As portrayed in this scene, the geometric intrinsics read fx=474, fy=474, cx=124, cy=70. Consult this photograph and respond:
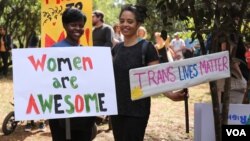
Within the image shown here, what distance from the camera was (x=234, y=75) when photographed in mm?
4871

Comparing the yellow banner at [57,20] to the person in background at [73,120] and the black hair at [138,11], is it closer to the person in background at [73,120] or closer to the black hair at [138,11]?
the black hair at [138,11]

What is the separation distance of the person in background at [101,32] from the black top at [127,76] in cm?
324

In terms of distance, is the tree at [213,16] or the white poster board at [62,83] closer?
the white poster board at [62,83]

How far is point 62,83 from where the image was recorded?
3.22 metres

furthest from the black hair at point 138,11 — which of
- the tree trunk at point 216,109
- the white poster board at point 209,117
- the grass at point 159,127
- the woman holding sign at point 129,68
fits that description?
the grass at point 159,127

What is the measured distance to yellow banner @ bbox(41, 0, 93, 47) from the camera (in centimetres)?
516

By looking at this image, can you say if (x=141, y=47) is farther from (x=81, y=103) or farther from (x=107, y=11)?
(x=107, y=11)

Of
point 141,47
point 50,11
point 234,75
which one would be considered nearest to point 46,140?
point 50,11

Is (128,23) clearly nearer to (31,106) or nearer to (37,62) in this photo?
(37,62)

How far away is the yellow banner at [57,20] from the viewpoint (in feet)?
16.9

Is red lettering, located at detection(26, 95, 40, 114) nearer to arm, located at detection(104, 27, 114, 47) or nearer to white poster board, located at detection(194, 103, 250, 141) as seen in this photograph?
white poster board, located at detection(194, 103, 250, 141)

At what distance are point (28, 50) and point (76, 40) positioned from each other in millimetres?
421

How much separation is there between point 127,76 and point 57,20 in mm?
1901

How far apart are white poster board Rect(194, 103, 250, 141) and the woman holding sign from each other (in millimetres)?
629
